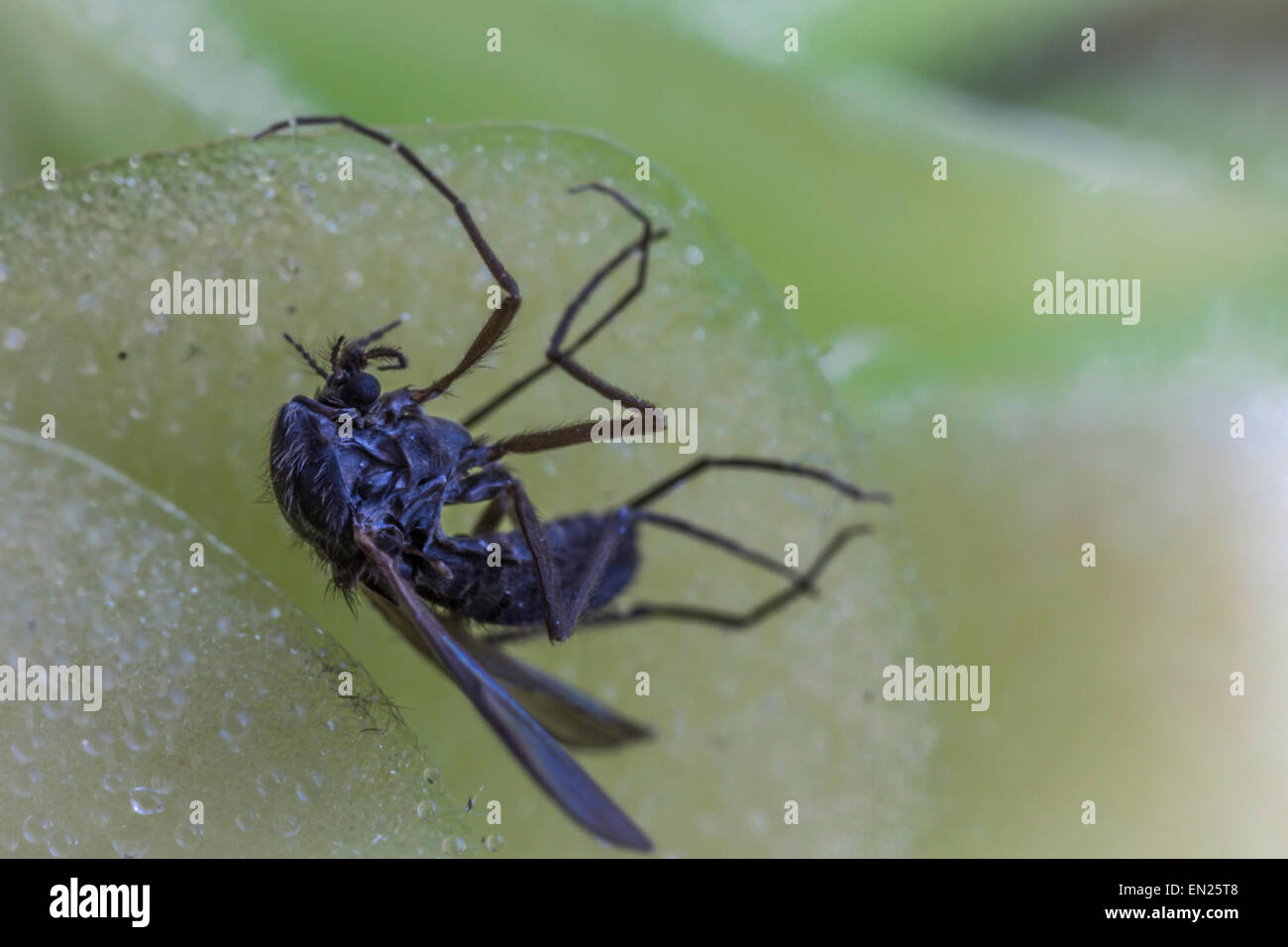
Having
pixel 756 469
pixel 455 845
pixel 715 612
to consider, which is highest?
pixel 756 469

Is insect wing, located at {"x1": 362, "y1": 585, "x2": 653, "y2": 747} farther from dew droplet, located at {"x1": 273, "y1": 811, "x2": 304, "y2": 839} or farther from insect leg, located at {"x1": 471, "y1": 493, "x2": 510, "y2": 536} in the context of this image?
dew droplet, located at {"x1": 273, "y1": 811, "x2": 304, "y2": 839}

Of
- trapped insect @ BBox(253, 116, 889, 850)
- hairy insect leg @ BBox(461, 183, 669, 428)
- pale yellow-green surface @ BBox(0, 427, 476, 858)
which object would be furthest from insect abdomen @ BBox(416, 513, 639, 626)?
pale yellow-green surface @ BBox(0, 427, 476, 858)

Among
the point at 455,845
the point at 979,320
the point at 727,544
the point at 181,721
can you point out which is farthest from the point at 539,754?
the point at 979,320


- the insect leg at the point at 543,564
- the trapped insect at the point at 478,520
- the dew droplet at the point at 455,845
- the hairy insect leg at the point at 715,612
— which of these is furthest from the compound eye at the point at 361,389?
the dew droplet at the point at 455,845

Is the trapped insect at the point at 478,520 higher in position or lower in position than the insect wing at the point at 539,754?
higher

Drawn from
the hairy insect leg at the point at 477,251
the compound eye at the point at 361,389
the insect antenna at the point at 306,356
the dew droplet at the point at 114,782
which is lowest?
the dew droplet at the point at 114,782

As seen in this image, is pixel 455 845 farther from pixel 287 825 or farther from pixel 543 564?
pixel 543 564

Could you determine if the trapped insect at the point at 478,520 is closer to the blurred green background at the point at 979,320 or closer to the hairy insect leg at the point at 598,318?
the hairy insect leg at the point at 598,318
